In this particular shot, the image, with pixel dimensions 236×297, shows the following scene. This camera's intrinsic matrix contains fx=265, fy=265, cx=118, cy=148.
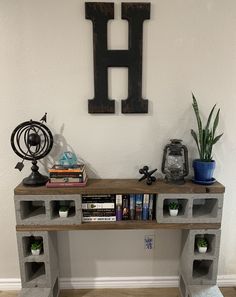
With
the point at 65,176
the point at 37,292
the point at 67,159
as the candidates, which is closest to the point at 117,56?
the point at 67,159

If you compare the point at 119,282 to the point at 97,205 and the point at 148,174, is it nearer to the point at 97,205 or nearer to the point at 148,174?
the point at 97,205

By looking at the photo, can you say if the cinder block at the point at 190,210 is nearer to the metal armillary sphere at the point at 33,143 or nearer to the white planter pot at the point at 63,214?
the white planter pot at the point at 63,214

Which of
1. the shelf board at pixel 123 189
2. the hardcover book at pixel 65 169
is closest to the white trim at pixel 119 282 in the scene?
the shelf board at pixel 123 189

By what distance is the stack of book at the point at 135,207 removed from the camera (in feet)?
5.74

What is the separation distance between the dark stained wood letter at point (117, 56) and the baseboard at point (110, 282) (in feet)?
4.30

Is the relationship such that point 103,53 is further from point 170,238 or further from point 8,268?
point 8,268

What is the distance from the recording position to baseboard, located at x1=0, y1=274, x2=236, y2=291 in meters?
2.06

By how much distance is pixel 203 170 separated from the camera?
5.72 feet

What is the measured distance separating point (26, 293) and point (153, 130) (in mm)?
1394

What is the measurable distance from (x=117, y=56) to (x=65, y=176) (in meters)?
0.85

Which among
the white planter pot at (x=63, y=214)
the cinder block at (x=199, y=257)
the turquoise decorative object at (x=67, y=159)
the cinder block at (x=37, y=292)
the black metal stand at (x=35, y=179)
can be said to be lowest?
the cinder block at (x=37, y=292)

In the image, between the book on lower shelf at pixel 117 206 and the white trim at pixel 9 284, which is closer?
the book on lower shelf at pixel 117 206

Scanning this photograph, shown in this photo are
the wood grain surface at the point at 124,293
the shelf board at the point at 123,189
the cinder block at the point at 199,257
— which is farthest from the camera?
the wood grain surface at the point at 124,293

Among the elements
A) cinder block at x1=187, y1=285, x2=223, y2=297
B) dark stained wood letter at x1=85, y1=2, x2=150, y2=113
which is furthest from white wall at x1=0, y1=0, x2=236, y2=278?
cinder block at x1=187, y1=285, x2=223, y2=297
